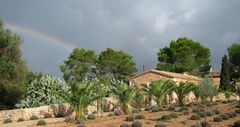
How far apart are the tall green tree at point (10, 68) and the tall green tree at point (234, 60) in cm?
4779

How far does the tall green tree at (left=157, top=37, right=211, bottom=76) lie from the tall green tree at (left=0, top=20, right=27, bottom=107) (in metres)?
37.7

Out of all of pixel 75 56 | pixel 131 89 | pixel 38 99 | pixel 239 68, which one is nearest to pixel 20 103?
pixel 38 99

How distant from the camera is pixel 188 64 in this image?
6669cm

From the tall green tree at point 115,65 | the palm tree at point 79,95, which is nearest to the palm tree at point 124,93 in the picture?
the palm tree at point 79,95

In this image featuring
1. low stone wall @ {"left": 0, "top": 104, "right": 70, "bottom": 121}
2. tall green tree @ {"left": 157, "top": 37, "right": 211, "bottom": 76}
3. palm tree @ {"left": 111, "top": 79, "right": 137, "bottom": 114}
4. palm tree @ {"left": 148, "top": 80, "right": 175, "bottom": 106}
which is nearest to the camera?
low stone wall @ {"left": 0, "top": 104, "right": 70, "bottom": 121}

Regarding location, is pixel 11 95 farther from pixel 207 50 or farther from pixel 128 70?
pixel 207 50

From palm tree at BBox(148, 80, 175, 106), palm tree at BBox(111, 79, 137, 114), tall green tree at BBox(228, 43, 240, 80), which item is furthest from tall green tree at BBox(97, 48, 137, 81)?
palm tree at BBox(111, 79, 137, 114)

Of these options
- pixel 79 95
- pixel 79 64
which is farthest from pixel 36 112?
pixel 79 64

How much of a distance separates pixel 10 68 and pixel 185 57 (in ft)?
132

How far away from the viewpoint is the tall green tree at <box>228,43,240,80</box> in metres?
70.6

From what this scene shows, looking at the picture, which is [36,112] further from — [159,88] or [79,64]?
[79,64]

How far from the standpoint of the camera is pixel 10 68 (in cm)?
3180

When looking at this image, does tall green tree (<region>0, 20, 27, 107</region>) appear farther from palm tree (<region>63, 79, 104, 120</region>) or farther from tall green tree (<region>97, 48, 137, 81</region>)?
tall green tree (<region>97, 48, 137, 81</region>)

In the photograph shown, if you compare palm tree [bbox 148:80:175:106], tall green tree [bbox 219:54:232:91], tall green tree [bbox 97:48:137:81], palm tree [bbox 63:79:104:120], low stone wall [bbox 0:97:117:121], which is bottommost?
low stone wall [bbox 0:97:117:121]
